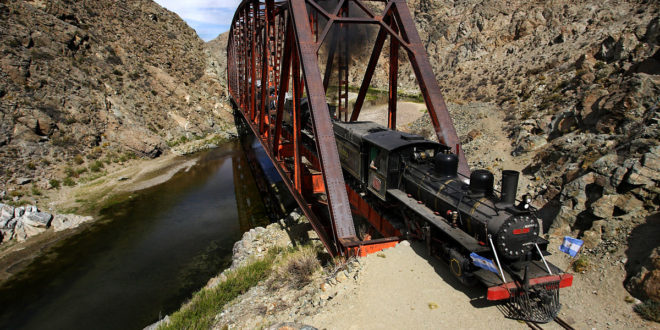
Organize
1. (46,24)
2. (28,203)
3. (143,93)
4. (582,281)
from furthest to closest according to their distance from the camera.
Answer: (143,93), (46,24), (28,203), (582,281)

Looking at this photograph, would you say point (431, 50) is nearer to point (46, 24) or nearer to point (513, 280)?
point (46, 24)

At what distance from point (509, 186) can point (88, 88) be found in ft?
124

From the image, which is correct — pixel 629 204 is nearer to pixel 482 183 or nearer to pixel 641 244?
pixel 641 244

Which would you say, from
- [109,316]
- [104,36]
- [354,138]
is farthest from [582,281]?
[104,36]

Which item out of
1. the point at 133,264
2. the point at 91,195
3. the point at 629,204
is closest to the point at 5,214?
the point at 91,195

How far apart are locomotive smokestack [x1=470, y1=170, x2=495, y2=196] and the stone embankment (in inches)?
877

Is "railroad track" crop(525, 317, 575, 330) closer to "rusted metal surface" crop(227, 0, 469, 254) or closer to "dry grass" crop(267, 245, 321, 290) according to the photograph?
"rusted metal surface" crop(227, 0, 469, 254)

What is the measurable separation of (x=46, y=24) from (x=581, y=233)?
4471 centimetres

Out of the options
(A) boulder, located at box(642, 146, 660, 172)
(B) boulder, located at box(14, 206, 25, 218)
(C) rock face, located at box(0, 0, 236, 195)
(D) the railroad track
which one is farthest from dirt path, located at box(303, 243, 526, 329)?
(C) rock face, located at box(0, 0, 236, 195)

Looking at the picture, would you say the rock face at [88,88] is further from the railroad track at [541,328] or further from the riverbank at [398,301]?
the railroad track at [541,328]

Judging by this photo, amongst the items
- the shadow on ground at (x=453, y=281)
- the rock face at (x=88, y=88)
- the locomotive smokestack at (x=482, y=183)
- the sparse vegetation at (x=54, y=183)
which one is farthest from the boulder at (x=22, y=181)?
the locomotive smokestack at (x=482, y=183)

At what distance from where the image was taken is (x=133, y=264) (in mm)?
15953

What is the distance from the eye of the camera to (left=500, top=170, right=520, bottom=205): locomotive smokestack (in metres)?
7.32

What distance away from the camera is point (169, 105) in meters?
39.9
